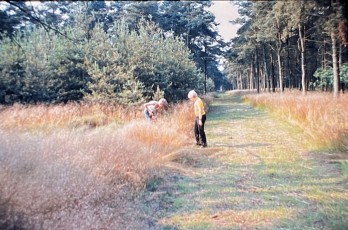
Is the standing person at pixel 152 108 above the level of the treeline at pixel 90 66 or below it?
below

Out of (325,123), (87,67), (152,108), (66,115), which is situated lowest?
(325,123)

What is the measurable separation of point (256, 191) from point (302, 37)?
20.1m

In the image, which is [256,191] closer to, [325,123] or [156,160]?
[156,160]

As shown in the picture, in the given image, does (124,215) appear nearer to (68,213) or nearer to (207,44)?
(68,213)

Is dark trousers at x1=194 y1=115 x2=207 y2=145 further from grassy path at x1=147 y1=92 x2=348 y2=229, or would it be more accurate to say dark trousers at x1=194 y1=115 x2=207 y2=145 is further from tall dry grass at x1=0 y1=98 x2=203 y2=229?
tall dry grass at x1=0 y1=98 x2=203 y2=229

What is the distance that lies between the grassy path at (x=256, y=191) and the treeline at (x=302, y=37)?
2.35m

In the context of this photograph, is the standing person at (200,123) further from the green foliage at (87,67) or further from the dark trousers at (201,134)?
the green foliage at (87,67)

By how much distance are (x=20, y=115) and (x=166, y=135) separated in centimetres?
599

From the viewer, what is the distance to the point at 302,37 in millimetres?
23375

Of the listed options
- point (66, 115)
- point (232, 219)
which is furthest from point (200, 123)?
point (66, 115)

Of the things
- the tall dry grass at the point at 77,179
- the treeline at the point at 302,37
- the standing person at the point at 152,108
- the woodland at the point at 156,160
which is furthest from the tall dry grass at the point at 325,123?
the standing person at the point at 152,108

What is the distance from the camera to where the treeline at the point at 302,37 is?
3.31m

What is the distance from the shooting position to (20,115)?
11.7 meters

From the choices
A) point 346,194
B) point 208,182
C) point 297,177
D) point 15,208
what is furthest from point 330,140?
point 15,208
